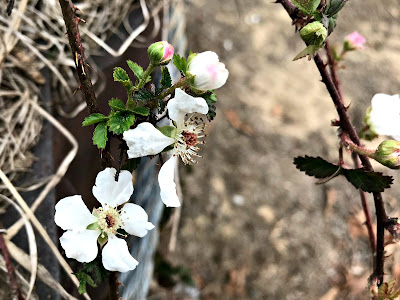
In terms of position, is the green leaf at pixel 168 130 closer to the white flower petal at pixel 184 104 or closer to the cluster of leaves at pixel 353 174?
the white flower petal at pixel 184 104

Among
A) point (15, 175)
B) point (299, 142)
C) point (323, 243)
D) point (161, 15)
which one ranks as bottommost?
point (15, 175)

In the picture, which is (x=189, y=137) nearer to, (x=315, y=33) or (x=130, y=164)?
(x=130, y=164)

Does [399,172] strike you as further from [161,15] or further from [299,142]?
[161,15]

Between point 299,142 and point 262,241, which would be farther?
point 299,142

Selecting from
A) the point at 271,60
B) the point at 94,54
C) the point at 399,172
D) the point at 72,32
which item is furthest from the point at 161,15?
the point at 399,172

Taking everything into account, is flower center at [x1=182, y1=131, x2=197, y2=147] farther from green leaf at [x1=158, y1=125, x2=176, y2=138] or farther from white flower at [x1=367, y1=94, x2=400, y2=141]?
white flower at [x1=367, y1=94, x2=400, y2=141]

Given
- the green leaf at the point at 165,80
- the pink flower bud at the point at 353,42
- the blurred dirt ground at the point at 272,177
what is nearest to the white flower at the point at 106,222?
the green leaf at the point at 165,80
